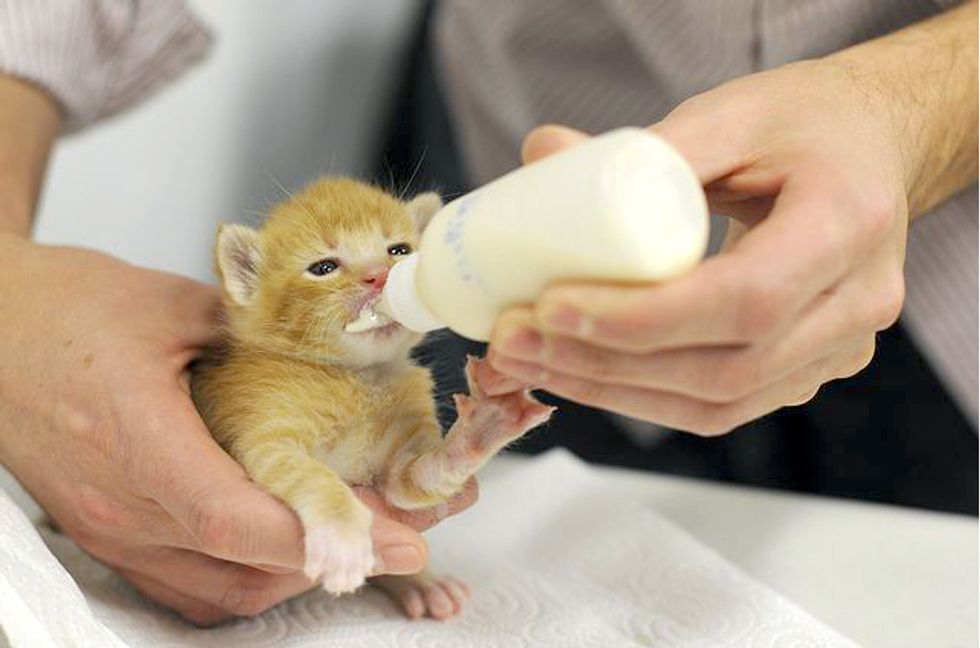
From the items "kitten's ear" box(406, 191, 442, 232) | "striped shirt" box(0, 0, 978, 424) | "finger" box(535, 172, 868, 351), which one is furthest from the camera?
"striped shirt" box(0, 0, 978, 424)

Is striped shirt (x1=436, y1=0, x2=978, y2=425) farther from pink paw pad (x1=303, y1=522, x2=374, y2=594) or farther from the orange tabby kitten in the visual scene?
pink paw pad (x1=303, y1=522, x2=374, y2=594)

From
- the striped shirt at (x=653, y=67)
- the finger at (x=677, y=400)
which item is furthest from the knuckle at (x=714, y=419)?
the striped shirt at (x=653, y=67)

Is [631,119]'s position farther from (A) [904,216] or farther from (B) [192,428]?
(B) [192,428]

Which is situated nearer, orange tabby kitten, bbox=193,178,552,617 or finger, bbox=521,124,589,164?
finger, bbox=521,124,589,164

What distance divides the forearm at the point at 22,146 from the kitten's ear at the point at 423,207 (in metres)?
0.37

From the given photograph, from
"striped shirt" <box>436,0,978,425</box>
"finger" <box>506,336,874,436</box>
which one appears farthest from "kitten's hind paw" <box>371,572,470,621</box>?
"striped shirt" <box>436,0,978,425</box>

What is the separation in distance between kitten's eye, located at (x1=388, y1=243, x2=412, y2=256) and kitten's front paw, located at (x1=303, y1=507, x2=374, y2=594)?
0.26 m

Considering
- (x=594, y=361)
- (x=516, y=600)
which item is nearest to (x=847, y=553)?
(x=516, y=600)

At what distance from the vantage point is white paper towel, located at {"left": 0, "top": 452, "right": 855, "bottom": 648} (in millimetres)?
796

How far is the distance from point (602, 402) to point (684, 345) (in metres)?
0.08

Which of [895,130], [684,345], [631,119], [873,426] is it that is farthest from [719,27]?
[684,345]

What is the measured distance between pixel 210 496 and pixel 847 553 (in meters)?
0.67

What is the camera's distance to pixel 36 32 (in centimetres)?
114

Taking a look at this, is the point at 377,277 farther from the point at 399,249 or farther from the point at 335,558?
the point at 335,558
